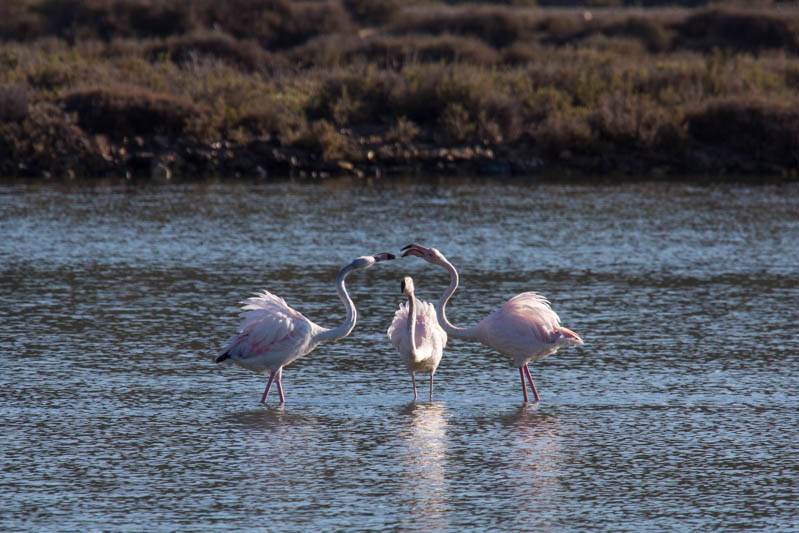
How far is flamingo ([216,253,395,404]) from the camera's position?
895cm

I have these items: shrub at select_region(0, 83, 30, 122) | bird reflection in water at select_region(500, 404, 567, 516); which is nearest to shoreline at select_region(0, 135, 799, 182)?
shrub at select_region(0, 83, 30, 122)

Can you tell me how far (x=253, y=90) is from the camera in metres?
27.8

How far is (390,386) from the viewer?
960cm

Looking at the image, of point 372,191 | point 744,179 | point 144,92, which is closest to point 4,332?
point 372,191

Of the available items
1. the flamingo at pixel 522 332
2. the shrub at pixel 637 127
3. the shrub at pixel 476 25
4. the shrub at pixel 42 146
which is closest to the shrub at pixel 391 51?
the shrub at pixel 476 25

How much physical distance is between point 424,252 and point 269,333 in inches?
57.3

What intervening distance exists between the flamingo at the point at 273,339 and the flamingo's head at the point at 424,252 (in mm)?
233

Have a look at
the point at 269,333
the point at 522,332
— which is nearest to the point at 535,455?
the point at 522,332

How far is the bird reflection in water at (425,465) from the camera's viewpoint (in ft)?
21.7

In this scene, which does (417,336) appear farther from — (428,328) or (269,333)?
(269,333)

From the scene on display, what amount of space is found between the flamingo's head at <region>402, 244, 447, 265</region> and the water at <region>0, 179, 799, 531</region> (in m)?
1.05

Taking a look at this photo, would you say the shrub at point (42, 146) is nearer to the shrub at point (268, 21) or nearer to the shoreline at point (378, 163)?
the shoreline at point (378, 163)

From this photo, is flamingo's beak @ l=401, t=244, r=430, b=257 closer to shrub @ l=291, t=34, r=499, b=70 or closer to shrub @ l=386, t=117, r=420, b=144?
shrub @ l=386, t=117, r=420, b=144

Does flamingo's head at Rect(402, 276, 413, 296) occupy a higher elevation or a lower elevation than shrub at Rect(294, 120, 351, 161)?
higher
